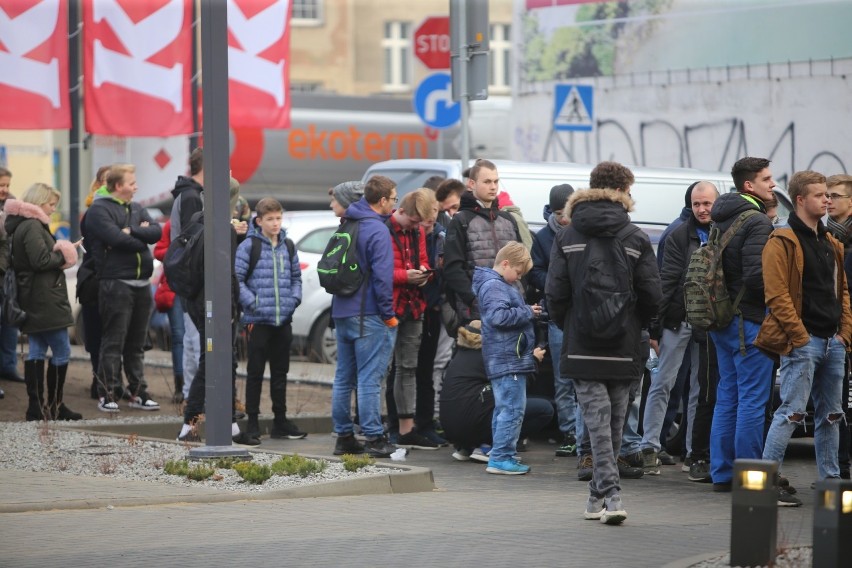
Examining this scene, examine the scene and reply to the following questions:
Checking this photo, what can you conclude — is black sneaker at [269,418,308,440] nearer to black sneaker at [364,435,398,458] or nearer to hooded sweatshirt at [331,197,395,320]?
black sneaker at [364,435,398,458]

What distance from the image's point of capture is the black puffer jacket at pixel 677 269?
424 inches

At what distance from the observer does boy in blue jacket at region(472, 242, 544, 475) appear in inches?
420

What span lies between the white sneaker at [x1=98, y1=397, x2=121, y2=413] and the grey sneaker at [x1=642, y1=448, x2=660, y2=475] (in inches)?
191

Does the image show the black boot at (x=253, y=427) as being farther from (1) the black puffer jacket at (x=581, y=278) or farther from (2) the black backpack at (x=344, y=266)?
(1) the black puffer jacket at (x=581, y=278)

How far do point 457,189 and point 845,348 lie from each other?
166 inches

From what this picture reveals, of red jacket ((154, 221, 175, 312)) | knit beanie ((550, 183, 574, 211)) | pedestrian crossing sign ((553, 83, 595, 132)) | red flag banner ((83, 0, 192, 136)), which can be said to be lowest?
red jacket ((154, 221, 175, 312))

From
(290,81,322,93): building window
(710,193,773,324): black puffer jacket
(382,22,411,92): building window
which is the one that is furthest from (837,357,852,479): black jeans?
(382,22,411,92): building window

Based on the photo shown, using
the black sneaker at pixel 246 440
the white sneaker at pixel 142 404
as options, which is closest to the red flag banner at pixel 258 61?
the white sneaker at pixel 142 404

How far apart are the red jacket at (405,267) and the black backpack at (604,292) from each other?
317 centimetres

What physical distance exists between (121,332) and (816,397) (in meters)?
6.34

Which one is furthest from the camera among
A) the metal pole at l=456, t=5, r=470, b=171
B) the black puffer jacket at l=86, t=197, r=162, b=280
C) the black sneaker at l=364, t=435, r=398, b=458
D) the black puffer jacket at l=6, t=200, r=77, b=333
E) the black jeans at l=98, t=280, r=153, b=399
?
the metal pole at l=456, t=5, r=470, b=171

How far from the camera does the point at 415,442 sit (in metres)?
12.2

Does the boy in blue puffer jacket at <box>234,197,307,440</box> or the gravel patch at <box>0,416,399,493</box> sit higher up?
the boy in blue puffer jacket at <box>234,197,307,440</box>

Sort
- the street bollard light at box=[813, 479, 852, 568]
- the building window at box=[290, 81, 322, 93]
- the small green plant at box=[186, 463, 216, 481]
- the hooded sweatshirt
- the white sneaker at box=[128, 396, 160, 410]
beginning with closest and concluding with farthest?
the street bollard light at box=[813, 479, 852, 568] < the small green plant at box=[186, 463, 216, 481] < the hooded sweatshirt < the white sneaker at box=[128, 396, 160, 410] < the building window at box=[290, 81, 322, 93]
